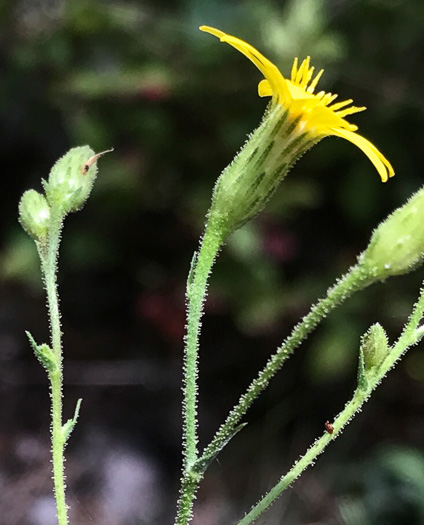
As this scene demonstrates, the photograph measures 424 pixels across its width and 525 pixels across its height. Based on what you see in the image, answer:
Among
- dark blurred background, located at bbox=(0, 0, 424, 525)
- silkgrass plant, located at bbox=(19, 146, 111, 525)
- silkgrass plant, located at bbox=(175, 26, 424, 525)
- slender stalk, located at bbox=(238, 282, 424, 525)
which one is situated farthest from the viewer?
dark blurred background, located at bbox=(0, 0, 424, 525)

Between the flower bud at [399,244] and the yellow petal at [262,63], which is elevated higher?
the yellow petal at [262,63]

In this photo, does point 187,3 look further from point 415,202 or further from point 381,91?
point 415,202

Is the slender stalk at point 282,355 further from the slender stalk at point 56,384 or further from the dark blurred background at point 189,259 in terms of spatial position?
the dark blurred background at point 189,259

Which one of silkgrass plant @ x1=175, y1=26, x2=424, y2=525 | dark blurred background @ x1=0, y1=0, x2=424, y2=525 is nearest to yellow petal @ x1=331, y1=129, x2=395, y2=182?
silkgrass plant @ x1=175, y1=26, x2=424, y2=525

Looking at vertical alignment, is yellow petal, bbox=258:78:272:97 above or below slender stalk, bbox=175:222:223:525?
above

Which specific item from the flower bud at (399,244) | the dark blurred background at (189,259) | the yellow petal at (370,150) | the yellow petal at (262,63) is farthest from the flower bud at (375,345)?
→ the dark blurred background at (189,259)

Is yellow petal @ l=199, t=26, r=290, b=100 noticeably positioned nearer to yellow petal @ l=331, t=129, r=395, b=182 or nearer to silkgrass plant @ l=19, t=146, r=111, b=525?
yellow petal @ l=331, t=129, r=395, b=182

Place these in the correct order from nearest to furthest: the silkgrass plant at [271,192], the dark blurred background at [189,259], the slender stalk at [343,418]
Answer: the slender stalk at [343,418]
the silkgrass plant at [271,192]
the dark blurred background at [189,259]

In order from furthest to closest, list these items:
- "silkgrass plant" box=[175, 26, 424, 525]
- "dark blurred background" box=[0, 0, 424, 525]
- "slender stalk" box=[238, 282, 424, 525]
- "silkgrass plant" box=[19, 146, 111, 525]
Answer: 1. "dark blurred background" box=[0, 0, 424, 525]
2. "silkgrass plant" box=[19, 146, 111, 525]
3. "silkgrass plant" box=[175, 26, 424, 525]
4. "slender stalk" box=[238, 282, 424, 525]
